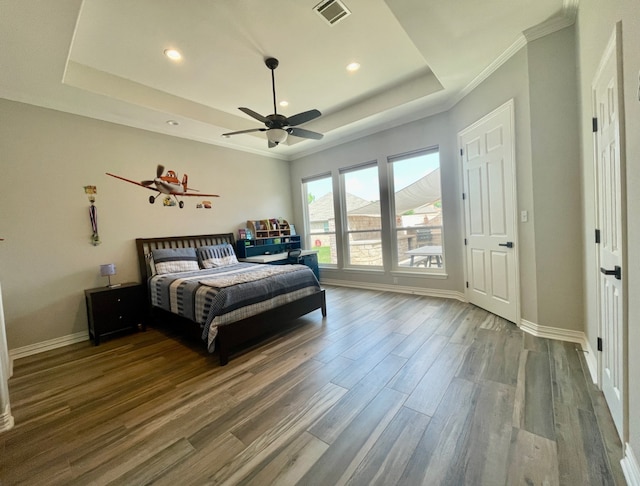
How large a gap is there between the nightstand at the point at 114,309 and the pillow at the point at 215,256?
3.17 feet

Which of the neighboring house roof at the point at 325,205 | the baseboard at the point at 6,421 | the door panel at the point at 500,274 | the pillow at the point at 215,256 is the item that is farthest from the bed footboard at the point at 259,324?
the neighboring house roof at the point at 325,205

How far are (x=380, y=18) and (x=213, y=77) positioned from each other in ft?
6.77

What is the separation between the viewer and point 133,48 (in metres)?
2.71

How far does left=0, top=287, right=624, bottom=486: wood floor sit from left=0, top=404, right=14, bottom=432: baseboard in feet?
0.16

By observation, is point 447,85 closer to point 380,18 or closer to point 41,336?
point 380,18

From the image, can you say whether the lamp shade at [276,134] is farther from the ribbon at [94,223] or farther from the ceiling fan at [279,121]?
the ribbon at [94,223]

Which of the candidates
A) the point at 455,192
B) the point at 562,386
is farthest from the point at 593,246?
the point at 455,192

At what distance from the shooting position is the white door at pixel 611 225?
1347mm

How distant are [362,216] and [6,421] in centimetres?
501

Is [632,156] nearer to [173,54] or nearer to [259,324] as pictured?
[259,324]

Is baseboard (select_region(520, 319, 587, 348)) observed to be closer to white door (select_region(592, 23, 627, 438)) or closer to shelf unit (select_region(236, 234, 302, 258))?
white door (select_region(592, 23, 627, 438))

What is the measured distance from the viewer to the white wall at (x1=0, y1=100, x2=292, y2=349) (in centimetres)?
303

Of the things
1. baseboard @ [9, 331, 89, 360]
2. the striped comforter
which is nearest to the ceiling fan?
the striped comforter

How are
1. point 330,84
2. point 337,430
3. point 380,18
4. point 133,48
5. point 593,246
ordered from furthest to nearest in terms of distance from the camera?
point 330,84 < point 133,48 < point 380,18 < point 593,246 < point 337,430
